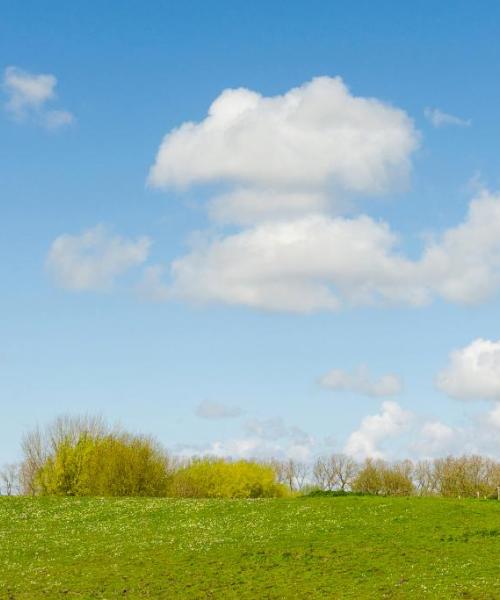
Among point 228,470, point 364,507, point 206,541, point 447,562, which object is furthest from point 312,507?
point 228,470

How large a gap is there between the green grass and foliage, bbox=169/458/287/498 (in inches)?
1689

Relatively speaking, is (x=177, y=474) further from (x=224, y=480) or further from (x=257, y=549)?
(x=257, y=549)

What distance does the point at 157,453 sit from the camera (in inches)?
3580

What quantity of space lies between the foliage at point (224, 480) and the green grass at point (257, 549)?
42.9 metres

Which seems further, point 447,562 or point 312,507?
point 312,507

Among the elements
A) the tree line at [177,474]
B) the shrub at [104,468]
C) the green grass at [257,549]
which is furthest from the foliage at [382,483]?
the green grass at [257,549]

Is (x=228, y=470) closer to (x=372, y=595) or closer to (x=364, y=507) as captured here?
(x=364, y=507)

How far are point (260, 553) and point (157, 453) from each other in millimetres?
51414

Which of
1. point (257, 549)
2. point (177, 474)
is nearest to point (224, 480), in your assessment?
point (177, 474)

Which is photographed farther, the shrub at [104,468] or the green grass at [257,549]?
the shrub at [104,468]

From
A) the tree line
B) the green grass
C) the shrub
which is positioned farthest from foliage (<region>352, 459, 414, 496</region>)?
the green grass

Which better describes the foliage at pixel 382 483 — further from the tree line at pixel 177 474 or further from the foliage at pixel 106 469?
the foliage at pixel 106 469

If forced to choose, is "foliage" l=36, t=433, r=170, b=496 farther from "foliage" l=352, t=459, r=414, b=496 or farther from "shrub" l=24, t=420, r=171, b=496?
"foliage" l=352, t=459, r=414, b=496

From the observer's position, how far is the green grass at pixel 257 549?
34.5m
